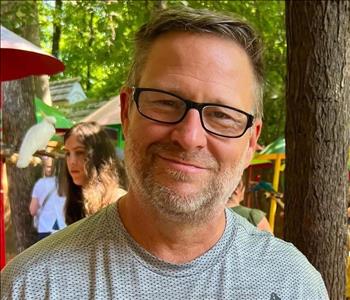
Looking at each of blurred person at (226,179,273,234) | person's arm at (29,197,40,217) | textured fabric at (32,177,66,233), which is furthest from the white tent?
blurred person at (226,179,273,234)

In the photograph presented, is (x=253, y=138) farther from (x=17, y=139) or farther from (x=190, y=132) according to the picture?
(x=17, y=139)

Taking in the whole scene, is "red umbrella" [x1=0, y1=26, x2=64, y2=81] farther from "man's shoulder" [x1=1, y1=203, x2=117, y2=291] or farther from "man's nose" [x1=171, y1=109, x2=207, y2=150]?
"man's nose" [x1=171, y1=109, x2=207, y2=150]

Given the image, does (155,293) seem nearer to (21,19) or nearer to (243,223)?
(243,223)

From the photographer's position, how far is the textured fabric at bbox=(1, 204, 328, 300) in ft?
4.84

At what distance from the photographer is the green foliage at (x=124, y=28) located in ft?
26.6

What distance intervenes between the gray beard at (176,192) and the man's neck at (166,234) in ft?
0.10

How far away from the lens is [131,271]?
4.92ft

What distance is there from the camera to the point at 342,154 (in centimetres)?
259

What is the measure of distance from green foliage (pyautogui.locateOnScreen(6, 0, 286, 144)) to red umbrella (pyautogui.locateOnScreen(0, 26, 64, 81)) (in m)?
2.87

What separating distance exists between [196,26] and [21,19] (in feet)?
19.4

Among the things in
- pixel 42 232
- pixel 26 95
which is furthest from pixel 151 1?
pixel 42 232

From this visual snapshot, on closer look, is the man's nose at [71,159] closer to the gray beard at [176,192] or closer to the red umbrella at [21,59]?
the red umbrella at [21,59]

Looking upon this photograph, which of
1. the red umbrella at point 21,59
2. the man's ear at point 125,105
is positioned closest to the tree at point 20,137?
the red umbrella at point 21,59

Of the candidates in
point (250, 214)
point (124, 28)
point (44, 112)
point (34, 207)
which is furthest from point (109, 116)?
point (250, 214)
